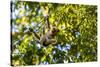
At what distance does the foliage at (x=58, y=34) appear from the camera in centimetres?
199

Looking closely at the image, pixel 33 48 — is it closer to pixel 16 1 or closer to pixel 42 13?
pixel 42 13

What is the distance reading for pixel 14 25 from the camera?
1976 mm

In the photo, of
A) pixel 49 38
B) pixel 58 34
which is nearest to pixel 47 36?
pixel 49 38

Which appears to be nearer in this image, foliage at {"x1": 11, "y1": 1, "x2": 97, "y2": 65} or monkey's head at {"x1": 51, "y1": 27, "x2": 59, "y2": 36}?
foliage at {"x1": 11, "y1": 1, "x2": 97, "y2": 65}

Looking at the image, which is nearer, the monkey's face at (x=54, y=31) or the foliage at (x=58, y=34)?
the foliage at (x=58, y=34)

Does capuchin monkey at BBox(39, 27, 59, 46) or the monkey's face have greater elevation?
the monkey's face

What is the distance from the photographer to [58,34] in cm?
211

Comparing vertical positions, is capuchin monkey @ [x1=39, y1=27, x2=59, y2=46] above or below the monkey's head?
below

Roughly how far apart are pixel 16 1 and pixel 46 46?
0.60 meters

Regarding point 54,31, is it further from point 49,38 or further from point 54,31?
point 49,38

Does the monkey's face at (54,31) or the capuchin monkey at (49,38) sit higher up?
the monkey's face at (54,31)

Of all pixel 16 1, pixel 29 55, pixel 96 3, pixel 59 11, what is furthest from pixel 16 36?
pixel 96 3

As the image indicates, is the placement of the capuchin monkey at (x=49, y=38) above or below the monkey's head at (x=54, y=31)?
below

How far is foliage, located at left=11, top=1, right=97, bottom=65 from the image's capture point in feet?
6.53
